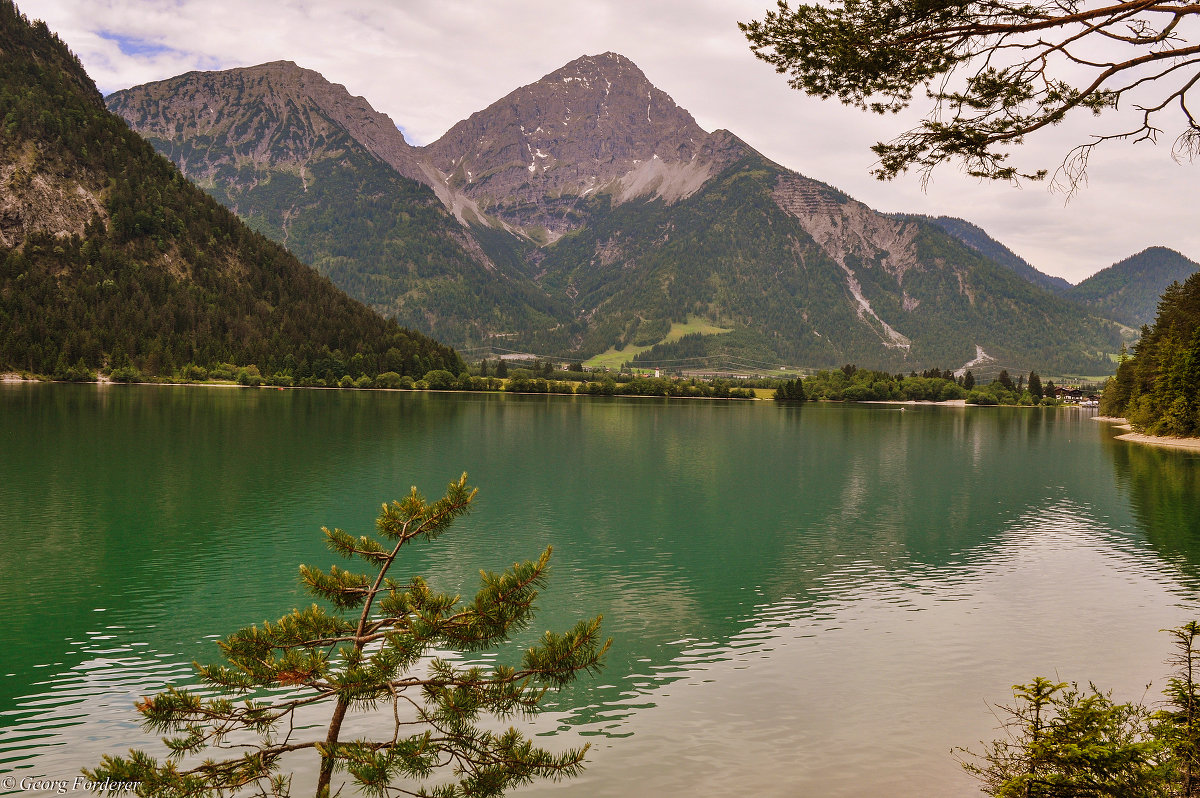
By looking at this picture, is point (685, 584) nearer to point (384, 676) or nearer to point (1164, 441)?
point (384, 676)

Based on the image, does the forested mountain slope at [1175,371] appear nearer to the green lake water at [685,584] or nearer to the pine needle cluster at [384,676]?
the green lake water at [685,584]

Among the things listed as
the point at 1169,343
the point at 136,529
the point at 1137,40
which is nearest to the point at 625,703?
the point at 1137,40

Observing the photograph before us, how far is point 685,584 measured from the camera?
99.3ft

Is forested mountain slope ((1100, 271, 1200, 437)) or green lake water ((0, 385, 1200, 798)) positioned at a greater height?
forested mountain slope ((1100, 271, 1200, 437))

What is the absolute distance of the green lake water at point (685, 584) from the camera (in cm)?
1645

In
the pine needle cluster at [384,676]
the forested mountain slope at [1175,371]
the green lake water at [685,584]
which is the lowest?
Result: the green lake water at [685,584]

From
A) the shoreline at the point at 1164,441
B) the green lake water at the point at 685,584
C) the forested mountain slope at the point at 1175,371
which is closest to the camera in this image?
the green lake water at the point at 685,584

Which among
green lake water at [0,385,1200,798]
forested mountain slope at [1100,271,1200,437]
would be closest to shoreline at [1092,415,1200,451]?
forested mountain slope at [1100,271,1200,437]

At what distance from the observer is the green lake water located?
16.5 metres

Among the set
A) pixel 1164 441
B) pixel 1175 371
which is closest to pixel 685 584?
pixel 1175 371

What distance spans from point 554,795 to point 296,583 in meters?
17.4

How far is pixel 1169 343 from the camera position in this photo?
95500 mm

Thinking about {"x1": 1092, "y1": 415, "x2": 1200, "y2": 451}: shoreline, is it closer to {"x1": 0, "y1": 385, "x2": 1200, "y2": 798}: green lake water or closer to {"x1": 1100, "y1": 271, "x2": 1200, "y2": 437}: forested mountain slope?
{"x1": 1100, "y1": 271, "x2": 1200, "y2": 437}: forested mountain slope

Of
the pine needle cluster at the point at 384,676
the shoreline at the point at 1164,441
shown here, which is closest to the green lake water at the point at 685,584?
the pine needle cluster at the point at 384,676
